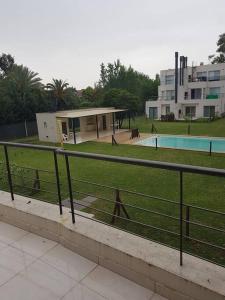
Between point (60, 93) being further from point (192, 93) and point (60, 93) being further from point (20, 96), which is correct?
point (192, 93)

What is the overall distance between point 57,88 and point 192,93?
18269mm

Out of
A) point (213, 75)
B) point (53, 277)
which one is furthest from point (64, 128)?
point (213, 75)

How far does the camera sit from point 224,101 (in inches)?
1260

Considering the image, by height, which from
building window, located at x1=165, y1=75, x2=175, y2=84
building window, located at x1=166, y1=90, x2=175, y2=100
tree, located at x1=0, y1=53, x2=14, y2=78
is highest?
tree, located at x1=0, y1=53, x2=14, y2=78

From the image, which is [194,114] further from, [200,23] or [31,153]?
[31,153]

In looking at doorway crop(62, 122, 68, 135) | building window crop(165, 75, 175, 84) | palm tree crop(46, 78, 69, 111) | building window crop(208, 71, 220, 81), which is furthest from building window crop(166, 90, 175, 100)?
doorway crop(62, 122, 68, 135)

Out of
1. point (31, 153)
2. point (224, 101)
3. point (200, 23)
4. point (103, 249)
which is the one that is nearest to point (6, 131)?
point (31, 153)

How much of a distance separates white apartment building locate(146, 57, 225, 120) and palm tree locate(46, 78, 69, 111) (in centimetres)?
1262

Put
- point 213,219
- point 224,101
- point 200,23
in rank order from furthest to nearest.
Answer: point 224,101, point 200,23, point 213,219

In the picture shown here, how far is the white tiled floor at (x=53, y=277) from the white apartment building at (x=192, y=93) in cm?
3151

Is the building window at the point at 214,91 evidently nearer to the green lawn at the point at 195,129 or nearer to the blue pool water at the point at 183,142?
the green lawn at the point at 195,129

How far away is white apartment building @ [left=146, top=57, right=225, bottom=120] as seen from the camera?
104 ft

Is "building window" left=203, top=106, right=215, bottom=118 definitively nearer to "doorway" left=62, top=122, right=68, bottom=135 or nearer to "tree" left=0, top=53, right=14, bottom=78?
"doorway" left=62, top=122, right=68, bottom=135

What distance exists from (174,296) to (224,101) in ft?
111
